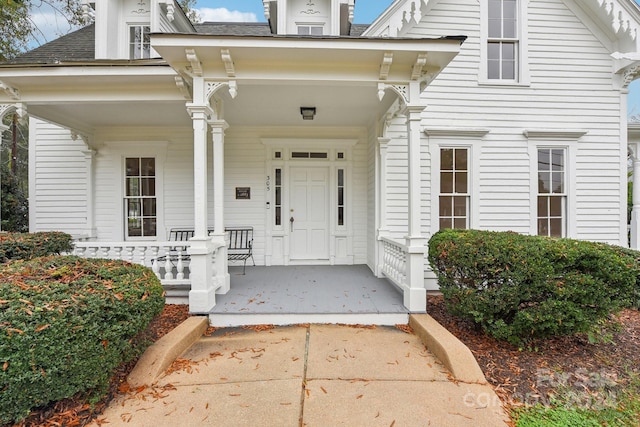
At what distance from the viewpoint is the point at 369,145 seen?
19.4 feet

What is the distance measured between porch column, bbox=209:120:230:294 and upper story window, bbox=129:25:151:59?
9.43ft

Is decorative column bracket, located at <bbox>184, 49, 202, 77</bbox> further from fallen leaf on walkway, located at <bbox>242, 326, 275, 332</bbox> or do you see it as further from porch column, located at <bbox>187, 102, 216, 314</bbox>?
fallen leaf on walkway, located at <bbox>242, 326, 275, 332</bbox>

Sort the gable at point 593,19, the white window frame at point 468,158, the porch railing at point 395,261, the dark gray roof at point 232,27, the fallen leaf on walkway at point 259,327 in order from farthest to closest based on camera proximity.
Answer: the dark gray roof at point 232,27
the white window frame at point 468,158
the gable at point 593,19
the porch railing at point 395,261
the fallen leaf on walkway at point 259,327

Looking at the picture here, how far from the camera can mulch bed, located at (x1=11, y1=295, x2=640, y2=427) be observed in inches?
81.2

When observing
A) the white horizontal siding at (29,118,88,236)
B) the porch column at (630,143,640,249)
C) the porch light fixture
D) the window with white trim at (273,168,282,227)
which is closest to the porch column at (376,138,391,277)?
the porch light fixture

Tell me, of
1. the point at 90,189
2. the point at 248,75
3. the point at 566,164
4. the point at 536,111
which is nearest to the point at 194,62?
the point at 248,75

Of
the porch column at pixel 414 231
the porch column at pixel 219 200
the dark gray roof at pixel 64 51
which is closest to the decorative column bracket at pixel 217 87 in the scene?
the porch column at pixel 219 200

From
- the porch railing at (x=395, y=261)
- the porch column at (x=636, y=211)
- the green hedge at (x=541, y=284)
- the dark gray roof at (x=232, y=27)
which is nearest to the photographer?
the green hedge at (x=541, y=284)

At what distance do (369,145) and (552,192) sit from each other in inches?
137

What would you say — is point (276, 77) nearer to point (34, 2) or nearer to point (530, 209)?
point (530, 209)

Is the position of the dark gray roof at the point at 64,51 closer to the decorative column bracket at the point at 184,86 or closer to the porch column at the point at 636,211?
the decorative column bracket at the point at 184,86

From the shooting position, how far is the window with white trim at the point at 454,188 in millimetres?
5598

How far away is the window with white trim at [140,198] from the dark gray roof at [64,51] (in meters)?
2.05

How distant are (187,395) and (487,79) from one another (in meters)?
6.47
